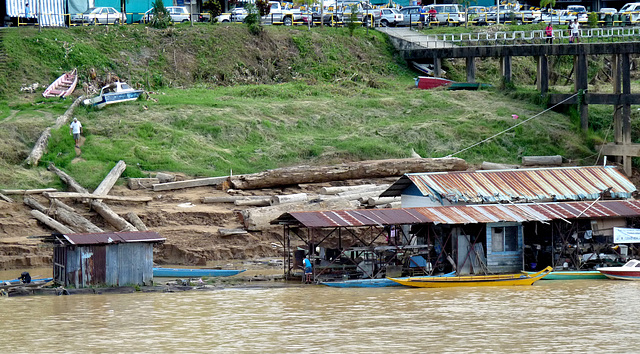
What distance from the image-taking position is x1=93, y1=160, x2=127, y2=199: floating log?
34.9 m

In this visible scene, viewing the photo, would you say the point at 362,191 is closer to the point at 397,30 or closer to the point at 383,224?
the point at 383,224

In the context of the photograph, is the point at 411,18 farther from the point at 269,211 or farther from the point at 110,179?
the point at 269,211

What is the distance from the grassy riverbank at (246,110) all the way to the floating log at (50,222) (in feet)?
7.37

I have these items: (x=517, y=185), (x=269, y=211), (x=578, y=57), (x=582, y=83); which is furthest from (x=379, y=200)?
(x=578, y=57)

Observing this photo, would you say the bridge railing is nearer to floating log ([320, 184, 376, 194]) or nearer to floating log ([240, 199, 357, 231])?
floating log ([320, 184, 376, 194])

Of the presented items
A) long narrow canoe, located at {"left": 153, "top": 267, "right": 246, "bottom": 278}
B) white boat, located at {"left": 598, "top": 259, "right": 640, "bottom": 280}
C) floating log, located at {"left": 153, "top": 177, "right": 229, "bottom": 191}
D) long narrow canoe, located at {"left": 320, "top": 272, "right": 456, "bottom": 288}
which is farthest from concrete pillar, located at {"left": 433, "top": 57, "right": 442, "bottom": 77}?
long narrow canoe, located at {"left": 320, "top": 272, "right": 456, "bottom": 288}

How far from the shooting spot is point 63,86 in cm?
4459

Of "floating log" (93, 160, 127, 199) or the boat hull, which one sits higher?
"floating log" (93, 160, 127, 199)

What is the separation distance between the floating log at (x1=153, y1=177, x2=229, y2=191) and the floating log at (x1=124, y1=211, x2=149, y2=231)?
7.78 feet

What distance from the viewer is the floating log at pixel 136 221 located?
33.1 meters

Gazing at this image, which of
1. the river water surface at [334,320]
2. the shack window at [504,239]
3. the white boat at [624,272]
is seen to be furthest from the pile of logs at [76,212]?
the white boat at [624,272]

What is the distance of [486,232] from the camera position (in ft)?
98.2

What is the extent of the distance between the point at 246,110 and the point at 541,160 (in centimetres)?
1258

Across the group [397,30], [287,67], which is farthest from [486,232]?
[397,30]
